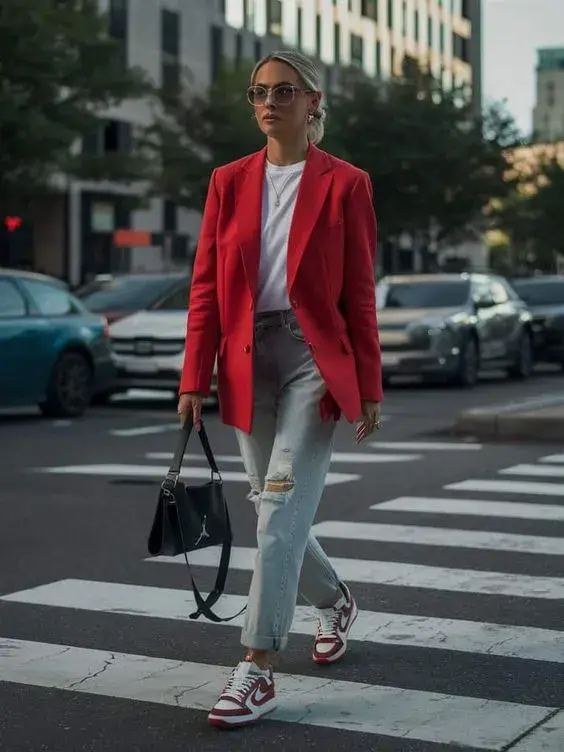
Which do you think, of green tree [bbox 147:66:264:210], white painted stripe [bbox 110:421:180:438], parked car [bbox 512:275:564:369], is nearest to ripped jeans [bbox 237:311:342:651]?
white painted stripe [bbox 110:421:180:438]

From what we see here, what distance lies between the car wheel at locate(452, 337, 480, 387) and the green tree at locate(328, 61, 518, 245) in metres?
20.1

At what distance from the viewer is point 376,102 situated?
44531 millimetres

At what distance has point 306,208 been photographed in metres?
5.00

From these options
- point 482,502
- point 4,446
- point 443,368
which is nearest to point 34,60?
point 443,368

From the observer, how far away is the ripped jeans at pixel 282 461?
4.90 m

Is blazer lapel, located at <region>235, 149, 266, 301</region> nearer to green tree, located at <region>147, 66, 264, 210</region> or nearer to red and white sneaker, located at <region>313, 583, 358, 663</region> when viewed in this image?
red and white sneaker, located at <region>313, 583, 358, 663</region>

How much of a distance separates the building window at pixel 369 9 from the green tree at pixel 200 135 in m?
28.3

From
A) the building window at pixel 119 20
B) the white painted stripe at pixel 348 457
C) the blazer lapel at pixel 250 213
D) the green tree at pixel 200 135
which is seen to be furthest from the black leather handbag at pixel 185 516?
the building window at pixel 119 20

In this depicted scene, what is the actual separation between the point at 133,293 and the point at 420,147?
25.2 meters

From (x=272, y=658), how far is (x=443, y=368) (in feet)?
56.3

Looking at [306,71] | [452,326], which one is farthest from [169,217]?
[306,71]

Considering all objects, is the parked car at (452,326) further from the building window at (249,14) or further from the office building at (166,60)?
the building window at (249,14)

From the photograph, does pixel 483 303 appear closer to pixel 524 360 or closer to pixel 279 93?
pixel 524 360

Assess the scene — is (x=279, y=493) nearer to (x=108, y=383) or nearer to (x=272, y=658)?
(x=272, y=658)
